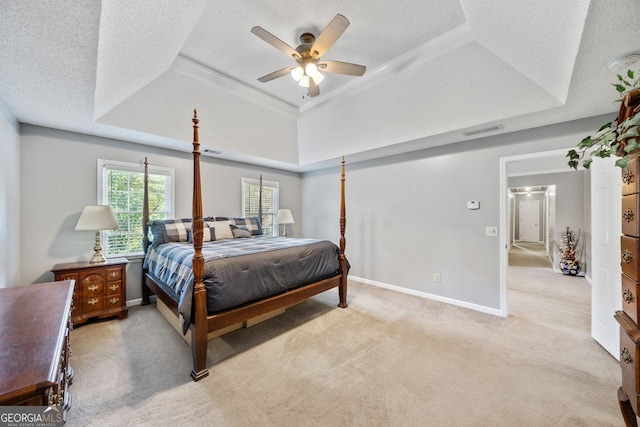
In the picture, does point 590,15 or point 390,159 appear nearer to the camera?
point 590,15

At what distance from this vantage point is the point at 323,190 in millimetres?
5496

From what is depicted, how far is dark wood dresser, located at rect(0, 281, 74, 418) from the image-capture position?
741mm

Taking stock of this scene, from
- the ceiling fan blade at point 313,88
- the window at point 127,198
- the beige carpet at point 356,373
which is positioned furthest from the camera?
the window at point 127,198

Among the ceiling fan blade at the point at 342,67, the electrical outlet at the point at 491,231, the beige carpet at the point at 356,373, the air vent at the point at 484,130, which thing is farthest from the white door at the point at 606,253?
the ceiling fan blade at the point at 342,67

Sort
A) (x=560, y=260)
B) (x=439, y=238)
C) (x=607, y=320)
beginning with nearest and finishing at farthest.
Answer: (x=607, y=320)
(x=439, y=238)
(x=560, y=260)

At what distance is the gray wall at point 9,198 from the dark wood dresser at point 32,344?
123 centimetres

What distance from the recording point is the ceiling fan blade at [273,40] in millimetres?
2111

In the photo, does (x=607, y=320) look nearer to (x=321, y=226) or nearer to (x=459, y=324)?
(x=459, y=324)

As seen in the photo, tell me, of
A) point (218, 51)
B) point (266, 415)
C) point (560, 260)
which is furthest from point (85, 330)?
point (560, 260)

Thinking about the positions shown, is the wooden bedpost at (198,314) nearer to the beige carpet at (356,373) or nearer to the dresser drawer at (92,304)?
the beige carpet at (356,373)

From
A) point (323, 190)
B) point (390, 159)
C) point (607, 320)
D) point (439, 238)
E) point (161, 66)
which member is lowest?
point (607, 320)

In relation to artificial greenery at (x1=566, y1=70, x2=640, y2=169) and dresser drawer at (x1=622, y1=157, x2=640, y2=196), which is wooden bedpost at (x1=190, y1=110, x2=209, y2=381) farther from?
dresser drawer at (x1=622, y1=157, x2=640, y2=196)

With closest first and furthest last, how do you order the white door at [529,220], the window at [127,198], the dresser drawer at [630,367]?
1. the dresser drawer at [630,367]
2. the window at [127,198]
3. the white door at [529,220]

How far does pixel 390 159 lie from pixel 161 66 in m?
3.49
